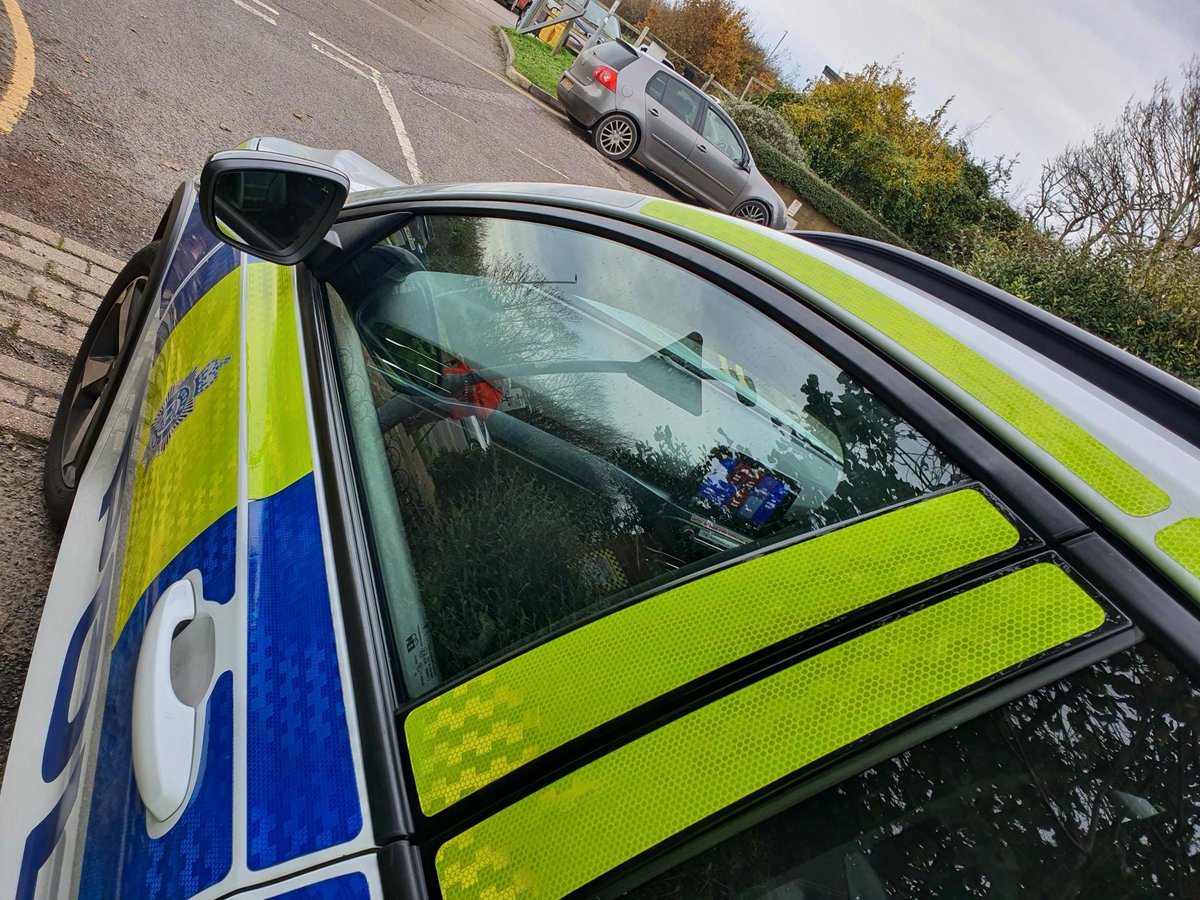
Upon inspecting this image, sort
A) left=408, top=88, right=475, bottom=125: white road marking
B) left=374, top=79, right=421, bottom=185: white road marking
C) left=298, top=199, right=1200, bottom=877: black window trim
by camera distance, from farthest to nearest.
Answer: left=408, top=88, right=475, bottom=125: white road marking
left=374, top=79, right=421, bottom=185: white road marking
left=298, top=199, right=1200, bottom=877: black window trim

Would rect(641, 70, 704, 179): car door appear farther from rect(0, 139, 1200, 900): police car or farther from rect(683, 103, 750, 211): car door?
rect(0, 139, 1200, 900): police car

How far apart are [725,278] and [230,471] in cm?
88

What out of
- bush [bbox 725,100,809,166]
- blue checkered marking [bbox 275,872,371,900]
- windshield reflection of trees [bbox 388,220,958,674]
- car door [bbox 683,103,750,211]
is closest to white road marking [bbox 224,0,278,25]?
car door [bbox 683,103,750,211]

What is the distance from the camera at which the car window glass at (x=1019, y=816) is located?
61cm

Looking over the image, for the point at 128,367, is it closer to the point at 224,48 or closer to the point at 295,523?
the point at 295,523

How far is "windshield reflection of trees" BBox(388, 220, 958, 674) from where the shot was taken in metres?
0.94

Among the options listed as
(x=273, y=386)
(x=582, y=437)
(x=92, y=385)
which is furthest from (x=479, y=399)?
(x=92, y=385)

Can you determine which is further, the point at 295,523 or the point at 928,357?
the point at 295,523

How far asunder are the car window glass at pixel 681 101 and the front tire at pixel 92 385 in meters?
9.57

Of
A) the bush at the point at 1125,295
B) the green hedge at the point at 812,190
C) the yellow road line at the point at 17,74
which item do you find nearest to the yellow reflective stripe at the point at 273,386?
the yellow road line at the point at 17,74

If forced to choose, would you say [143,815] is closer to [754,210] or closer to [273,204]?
[273,204]

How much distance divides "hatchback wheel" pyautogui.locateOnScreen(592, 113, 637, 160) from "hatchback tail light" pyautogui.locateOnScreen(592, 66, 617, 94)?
1.19 feet

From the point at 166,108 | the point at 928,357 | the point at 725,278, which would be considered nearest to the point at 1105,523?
the point at 928,357

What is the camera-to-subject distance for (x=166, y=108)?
4.63 m
